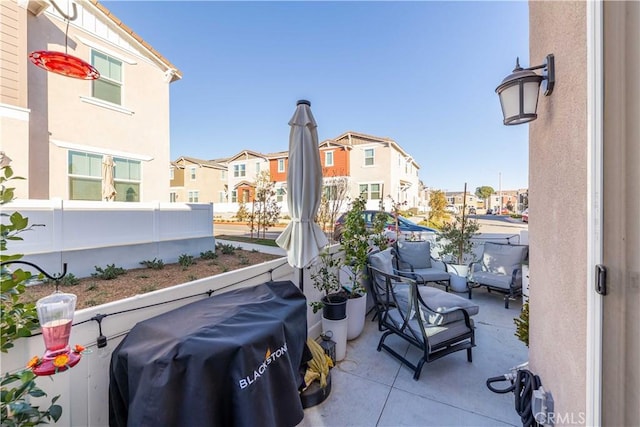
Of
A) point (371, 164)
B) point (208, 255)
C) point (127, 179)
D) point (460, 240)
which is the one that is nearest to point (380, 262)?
point (460, 240)

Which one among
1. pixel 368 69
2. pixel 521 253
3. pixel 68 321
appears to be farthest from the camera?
pixel 368 69

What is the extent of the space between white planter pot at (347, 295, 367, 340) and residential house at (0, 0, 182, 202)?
7016 mm

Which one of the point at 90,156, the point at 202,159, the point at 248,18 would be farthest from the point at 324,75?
the point at 202,159

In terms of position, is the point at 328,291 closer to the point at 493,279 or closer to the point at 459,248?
the point at 493,279

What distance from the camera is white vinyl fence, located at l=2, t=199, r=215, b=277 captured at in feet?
13.4

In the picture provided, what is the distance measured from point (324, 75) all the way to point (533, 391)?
925 centimetres

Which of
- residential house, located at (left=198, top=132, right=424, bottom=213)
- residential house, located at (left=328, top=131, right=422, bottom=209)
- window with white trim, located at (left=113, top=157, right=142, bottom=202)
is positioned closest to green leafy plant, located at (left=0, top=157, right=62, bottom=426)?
window with white trim, located at (left=113, top=157, right=142, bottom=202)

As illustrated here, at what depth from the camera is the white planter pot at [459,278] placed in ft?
17.6

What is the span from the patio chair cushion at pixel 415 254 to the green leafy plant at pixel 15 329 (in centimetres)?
527

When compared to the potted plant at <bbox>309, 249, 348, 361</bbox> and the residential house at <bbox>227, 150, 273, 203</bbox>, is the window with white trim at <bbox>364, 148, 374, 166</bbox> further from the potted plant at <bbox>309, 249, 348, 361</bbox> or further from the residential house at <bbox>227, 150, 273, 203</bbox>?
the potted plant at <bbox>309, 249, 348, 361</bbox>

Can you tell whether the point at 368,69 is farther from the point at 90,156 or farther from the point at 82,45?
the point at 90,156

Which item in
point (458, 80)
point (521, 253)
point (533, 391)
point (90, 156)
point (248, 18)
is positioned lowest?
point (533, 391)

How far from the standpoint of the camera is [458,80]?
23.7 feet

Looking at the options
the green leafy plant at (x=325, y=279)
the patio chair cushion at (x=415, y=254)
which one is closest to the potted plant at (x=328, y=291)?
the green leafy plant at (x=325, y=279)
